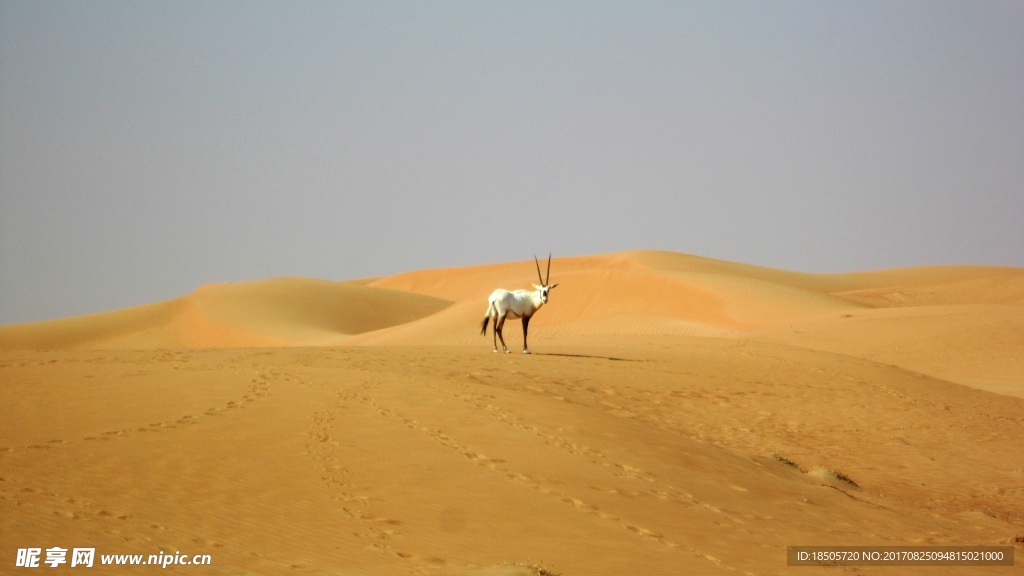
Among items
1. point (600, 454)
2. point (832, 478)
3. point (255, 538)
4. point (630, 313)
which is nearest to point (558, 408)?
point (600, 454)

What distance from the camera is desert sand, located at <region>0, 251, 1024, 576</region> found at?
24.3ft

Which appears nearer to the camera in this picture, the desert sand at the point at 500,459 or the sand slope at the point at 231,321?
the desert sand at the point at 500,459

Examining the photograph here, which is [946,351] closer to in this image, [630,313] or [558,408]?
[630,313]

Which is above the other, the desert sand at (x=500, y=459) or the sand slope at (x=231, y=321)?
the sand slope at (x=231, y=321)

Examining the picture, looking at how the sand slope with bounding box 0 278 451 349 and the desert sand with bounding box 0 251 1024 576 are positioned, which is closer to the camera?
the desert sand with bounding box 0 251 1024 576

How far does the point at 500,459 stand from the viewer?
34.6 ft

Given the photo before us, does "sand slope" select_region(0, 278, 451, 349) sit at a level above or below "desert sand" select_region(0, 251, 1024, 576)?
above

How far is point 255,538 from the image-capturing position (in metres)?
7.19

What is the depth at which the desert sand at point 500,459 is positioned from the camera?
7.42 m

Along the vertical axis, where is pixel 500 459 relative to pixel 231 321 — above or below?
below

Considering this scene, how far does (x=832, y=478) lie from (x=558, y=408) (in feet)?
13.7

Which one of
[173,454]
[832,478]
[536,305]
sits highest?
[536,305]

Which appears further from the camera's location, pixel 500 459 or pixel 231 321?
pixel 231 321

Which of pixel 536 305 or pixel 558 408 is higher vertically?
pixel 536 305
